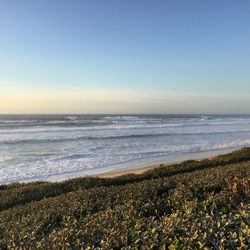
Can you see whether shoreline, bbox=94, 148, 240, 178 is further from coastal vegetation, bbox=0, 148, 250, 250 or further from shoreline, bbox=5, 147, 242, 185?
coastal vegetation, bbox=0, 148, 250, 250

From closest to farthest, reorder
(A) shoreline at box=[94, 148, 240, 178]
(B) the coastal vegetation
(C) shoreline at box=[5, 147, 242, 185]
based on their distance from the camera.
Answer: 1. (B) the coastal vegetation
2. (C) shoreline at box=[5, 147, 242, 185]
3. (A) shoreline at box=[94, 148, 240, 178]

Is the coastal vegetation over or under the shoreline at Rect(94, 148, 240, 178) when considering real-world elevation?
over

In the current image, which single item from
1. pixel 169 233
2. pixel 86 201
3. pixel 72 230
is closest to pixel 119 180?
pixel 86 201

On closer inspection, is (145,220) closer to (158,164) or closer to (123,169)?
(123,169)

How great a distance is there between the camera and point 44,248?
15.1ft

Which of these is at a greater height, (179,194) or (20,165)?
(179,194)

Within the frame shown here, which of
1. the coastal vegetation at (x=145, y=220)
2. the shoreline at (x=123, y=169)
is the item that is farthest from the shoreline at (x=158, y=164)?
the coastal vegetation at (x=145, y=220)

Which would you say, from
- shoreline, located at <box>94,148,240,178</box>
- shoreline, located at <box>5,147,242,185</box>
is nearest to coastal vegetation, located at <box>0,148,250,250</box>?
shoreline, located at <box>5,147,242,185</box>

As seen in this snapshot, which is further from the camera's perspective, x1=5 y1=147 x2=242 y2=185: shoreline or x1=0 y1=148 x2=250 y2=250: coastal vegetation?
x1=5 y1=147 x2=242 y2=185: shoreline

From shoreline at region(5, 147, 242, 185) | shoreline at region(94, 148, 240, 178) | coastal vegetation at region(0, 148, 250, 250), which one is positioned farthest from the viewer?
shoreline at region(94, 148, 240, 178)

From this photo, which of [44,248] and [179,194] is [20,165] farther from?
[44,248]

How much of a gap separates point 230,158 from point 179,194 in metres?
12.7

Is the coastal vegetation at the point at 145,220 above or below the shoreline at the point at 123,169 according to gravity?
above

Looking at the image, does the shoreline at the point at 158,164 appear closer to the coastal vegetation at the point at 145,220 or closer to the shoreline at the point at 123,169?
the shoreline at the point at 123,169
